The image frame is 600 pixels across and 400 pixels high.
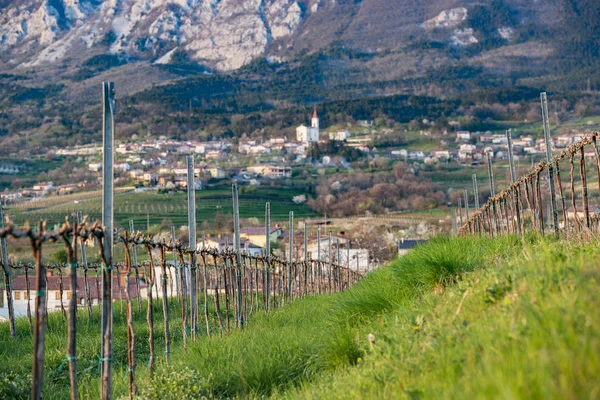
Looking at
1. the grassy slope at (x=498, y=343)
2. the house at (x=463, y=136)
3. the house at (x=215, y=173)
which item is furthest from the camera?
the house at (x=463, y=136)

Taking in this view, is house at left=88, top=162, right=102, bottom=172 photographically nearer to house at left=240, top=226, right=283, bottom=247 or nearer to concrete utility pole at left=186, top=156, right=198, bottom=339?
house at left=240, top=226, right=283, bottom=247

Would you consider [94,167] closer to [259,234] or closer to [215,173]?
[215,173]

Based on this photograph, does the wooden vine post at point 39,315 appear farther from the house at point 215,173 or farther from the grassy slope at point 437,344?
the house at point 215,173

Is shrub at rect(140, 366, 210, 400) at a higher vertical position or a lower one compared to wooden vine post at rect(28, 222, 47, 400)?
lower

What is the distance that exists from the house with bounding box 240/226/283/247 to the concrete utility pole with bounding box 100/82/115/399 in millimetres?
48212

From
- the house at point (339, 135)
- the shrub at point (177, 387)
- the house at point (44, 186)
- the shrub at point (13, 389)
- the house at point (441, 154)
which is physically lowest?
the shrub at point (13, 389)

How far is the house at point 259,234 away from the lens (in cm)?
5806

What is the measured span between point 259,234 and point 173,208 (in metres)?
15.8

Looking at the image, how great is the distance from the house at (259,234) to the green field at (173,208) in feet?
10.1

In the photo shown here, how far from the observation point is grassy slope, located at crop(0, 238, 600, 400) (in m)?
3.30

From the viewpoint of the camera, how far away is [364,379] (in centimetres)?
507

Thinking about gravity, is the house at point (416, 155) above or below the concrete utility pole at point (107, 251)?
above

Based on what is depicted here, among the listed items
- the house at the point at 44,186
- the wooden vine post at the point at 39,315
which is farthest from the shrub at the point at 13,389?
the house at the point at 44,186

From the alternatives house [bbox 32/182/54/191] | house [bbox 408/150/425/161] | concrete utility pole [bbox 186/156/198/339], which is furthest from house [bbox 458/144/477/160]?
concrete utility pole [bbox 186/156/198/339]
